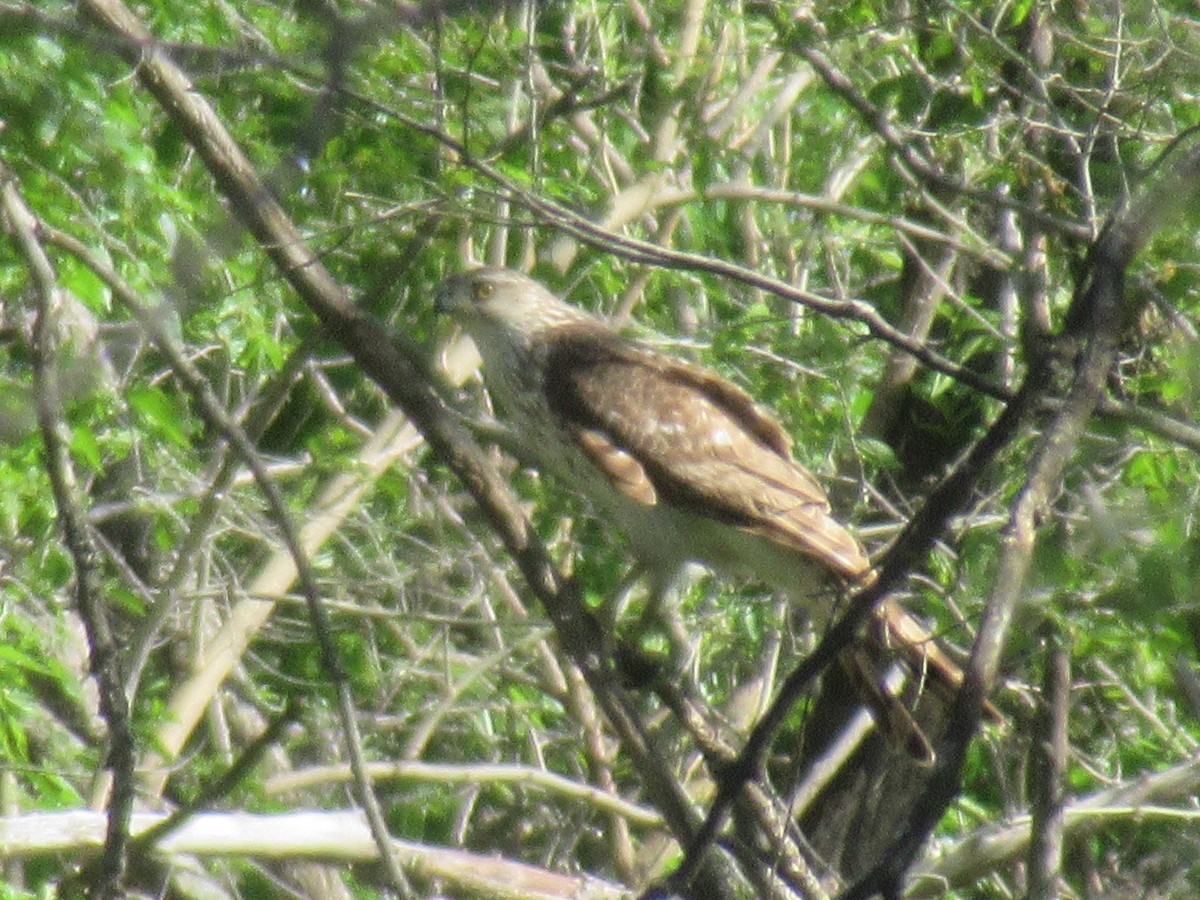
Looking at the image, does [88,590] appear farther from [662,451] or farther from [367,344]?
[662,451]

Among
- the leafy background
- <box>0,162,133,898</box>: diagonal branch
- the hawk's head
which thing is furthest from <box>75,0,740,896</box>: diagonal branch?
the hawk's head

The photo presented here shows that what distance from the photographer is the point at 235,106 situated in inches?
219

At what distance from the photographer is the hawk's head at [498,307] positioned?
5215 millimetres

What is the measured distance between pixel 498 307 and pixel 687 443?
765 mm

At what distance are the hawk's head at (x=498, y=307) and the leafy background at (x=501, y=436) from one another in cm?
22

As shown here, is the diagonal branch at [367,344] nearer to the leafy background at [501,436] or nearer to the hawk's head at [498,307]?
the leafy background at [501,436]

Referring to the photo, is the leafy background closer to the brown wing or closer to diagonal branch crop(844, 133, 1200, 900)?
the brown wing

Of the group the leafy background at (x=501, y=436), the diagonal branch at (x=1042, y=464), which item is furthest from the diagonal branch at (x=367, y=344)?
the diagonal branch at (x=1042, y=464)

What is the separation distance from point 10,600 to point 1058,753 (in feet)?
10.3

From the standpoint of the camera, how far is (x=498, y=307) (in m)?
5.25

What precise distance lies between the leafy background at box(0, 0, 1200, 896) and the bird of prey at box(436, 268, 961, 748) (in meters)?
0.26

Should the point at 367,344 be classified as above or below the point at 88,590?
A: above

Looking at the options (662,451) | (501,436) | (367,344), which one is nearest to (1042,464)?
(367,344)

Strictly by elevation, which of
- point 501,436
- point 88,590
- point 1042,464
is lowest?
point 501,436
